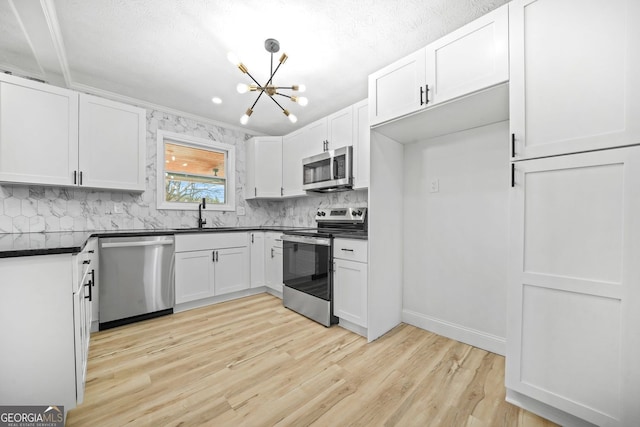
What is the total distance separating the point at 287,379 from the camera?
66.8 inches

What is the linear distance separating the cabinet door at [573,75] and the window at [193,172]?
11.8 feet

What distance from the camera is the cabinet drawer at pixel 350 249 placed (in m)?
2.29

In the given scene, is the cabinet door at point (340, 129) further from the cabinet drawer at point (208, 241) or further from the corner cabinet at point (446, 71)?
the cabinet drawer at point (208, 241)

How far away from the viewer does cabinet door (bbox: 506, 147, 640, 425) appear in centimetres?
116

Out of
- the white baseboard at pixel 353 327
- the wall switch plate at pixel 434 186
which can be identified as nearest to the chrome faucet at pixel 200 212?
the white baseboard at pixel 353 327

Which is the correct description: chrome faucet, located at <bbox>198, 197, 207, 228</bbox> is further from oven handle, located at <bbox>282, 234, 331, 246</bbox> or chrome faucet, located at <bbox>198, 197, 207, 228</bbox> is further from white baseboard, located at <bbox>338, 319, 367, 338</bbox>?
white baseboard, located at <bbox>338, 319, 367, 338</bbox>

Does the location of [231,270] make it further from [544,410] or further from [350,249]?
[544,410]

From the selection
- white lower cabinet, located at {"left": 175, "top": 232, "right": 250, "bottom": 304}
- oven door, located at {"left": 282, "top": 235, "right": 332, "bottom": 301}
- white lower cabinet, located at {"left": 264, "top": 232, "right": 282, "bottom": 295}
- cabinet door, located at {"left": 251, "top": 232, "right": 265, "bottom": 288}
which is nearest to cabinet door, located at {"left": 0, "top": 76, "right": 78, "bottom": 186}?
white lower cabinet, located at {"left": 175, "top": 232, "right": 250, "bottom": 304}

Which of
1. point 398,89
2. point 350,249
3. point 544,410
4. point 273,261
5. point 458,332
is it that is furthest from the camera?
point 273,261

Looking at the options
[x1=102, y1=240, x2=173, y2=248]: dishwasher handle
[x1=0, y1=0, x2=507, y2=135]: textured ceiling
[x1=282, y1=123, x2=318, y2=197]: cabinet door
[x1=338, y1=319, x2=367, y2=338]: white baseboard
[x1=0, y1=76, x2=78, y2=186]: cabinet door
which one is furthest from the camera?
[x1=282, y1=123, x2=318, y2=197]: cabinet door

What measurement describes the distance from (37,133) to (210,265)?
203 centimetres

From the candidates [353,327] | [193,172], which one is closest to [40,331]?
[353,327]

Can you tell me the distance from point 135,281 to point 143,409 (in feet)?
4.97

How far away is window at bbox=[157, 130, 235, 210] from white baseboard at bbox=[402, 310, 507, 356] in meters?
3.00
